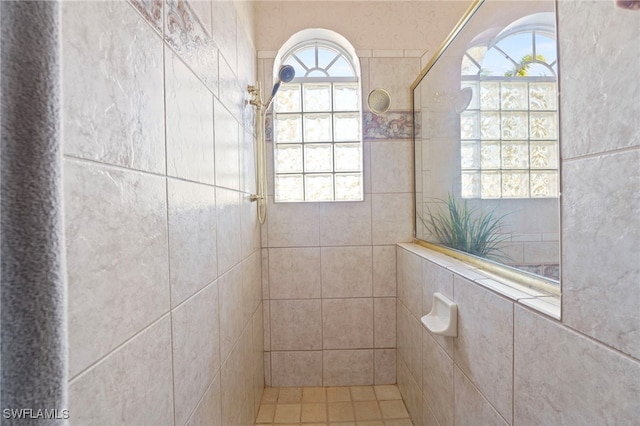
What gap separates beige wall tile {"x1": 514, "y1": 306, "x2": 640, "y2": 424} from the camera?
0.47m

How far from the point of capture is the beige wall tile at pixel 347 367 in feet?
6.11

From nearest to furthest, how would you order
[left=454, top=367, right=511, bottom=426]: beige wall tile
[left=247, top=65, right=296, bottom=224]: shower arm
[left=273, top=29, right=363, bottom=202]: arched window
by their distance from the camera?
1. [left=454, top=367, right=511, bottom=426]: beige wall tile
2. [left=247, top=65, right=296, bottom=224]: shower arm
3. [left=273, top=29, right=363, bottom=202]: arched window

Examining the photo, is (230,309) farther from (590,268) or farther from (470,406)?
(590,268)

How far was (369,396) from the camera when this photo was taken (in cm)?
176

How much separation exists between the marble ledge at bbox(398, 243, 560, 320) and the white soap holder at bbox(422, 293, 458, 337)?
120 mm

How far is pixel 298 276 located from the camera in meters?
1.85

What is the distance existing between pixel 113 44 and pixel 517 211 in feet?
4.00

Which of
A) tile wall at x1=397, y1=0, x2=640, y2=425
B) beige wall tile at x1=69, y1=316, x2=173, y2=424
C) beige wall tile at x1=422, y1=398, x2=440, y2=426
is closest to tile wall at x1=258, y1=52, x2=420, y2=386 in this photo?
beige wall tile at x1=422, y1=398, x2=440, y2=426

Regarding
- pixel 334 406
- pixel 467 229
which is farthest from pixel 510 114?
pixel 334 406

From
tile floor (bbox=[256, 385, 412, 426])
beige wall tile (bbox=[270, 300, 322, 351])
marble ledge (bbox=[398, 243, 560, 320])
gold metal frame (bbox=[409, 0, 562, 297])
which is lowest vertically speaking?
tile floor (bbox=[256, 385, 412, 426])

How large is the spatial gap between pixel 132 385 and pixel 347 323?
1.46 m

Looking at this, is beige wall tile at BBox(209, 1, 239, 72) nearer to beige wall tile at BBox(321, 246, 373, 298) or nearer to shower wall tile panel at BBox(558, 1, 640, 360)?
shower wall tile panel at BBox(558, 1, 640, 360)

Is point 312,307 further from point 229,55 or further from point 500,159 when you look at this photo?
point 229,55

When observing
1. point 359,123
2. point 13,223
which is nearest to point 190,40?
point 13,223
